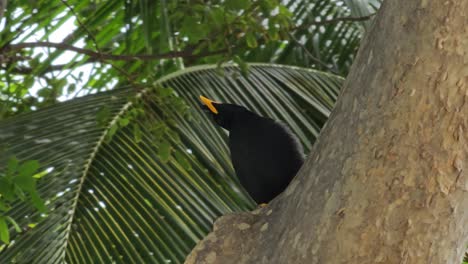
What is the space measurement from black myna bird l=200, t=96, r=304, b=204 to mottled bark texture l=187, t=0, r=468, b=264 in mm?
451

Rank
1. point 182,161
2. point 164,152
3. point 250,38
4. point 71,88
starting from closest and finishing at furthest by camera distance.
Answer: point 164,152, point 182,161, point 250,38, point 71,88

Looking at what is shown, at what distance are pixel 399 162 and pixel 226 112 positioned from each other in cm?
83

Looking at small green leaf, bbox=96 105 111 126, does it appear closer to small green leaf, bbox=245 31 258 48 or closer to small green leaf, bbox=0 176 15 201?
small green leaf, bbox=245 31 258 48

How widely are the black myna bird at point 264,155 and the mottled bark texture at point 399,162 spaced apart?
0.45 metres

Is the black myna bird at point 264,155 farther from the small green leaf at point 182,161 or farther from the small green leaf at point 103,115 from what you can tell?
the small green leaf at point 103,115

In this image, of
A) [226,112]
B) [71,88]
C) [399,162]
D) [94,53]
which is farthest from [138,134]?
[399,162]

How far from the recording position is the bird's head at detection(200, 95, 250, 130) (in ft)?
9.03

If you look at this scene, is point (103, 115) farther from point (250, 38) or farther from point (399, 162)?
point (399, 162)

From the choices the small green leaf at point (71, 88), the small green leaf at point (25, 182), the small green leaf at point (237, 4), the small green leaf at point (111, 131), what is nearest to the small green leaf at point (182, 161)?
the small green leaf at point (111, 131)

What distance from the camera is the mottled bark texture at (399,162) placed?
2.03 meters

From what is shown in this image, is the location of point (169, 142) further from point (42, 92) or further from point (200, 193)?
point (42, 92)

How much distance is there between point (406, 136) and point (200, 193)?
1.40m

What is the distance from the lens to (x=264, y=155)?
2625 millimetres

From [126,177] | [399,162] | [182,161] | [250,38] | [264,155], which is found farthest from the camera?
[250,38]
